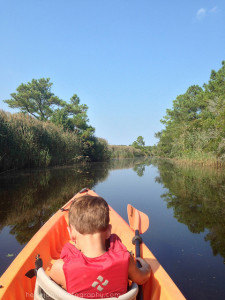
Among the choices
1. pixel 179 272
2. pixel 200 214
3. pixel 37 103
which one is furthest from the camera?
pixel 37 103

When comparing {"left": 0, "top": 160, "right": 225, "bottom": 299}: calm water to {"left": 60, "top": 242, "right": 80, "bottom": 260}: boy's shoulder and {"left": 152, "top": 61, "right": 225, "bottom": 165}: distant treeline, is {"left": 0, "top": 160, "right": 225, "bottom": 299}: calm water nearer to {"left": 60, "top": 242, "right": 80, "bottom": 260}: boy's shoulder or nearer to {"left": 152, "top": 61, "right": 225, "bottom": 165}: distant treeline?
{"left": 60, "top": 242, "right": 80, "bottom": 260}: boy's shoulder

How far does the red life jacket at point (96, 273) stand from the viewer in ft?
3.72

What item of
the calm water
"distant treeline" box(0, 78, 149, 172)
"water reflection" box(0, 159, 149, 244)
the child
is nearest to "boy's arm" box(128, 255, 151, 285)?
the child

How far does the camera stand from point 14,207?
16.6 ft

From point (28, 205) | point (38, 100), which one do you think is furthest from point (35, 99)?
point (28, 205)

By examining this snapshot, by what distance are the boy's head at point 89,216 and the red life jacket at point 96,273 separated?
13 cm

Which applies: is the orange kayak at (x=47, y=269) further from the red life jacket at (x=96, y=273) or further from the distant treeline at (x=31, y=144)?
the distant treeline at (x=31, y=144)

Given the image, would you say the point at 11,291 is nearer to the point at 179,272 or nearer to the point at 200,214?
the point at 179,272

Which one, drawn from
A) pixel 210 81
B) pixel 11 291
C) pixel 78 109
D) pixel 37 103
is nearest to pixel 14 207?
pixel 11 291

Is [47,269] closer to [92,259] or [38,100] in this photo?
[92,259]

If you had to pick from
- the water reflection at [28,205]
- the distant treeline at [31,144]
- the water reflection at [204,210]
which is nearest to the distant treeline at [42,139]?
the distant treeline at [31,144]

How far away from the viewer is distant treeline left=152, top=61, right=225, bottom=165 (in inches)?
645

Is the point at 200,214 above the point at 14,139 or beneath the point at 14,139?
beneath

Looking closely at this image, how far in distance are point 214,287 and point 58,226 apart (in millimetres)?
1891
